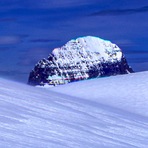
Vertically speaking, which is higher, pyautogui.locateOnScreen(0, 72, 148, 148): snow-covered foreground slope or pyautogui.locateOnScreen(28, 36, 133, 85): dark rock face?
pyautogui.locateOnScreen(28, 36, 133, 85): dark rock face

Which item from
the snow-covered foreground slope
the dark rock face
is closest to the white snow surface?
the dark rock face

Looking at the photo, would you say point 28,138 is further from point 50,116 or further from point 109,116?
point 109,116

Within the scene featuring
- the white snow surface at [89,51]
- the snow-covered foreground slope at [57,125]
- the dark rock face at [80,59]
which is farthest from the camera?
the white snow surface at [89,51]

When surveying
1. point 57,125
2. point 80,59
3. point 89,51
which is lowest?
point 57,125

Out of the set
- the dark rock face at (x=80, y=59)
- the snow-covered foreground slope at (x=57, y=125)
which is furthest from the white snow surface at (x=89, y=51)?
the snow-covered foreground slope at (x=57, y=125)

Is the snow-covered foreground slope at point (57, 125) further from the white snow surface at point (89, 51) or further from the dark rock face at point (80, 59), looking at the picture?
the white snow surface at point (89, 51)

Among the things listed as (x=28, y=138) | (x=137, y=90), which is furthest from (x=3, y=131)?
(x=137, y=90)

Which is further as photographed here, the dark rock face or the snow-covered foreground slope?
the dark rock face

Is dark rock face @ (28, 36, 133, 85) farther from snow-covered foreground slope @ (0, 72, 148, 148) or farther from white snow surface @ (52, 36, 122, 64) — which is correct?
snow-covered foreground slope @ (0, 72, 148, 148)

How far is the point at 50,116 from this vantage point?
5.03 m

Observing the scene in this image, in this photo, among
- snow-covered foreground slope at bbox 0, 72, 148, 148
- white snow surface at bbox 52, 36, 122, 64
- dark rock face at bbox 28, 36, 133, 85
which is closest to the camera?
snow-covered foreground slope at bbox 0, 72, 148, 148

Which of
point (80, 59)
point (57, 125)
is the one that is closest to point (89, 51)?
point (80, 59)

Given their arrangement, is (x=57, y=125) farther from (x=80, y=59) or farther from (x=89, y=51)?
(x=89, y=51)

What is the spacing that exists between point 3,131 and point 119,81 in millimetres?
9806
